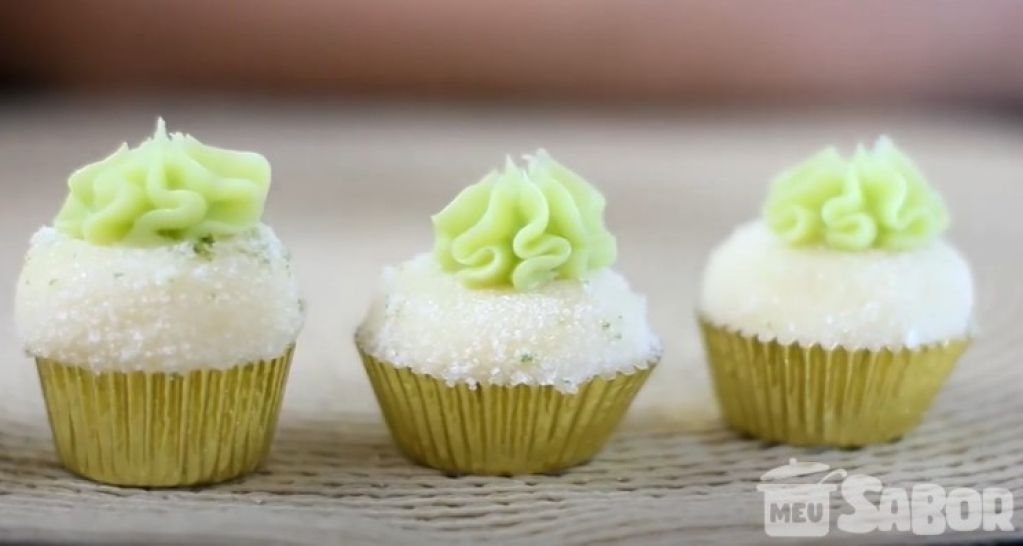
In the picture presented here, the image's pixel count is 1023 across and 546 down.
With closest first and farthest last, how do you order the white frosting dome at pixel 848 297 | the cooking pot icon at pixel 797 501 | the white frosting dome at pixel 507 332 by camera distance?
the cooking pot icon at pixel 797 501
the white frosting dome at pixel 507 332
the white frosting dome at pixel 848 297

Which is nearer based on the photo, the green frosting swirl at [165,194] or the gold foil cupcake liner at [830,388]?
the green frosting swirl at [165,194]

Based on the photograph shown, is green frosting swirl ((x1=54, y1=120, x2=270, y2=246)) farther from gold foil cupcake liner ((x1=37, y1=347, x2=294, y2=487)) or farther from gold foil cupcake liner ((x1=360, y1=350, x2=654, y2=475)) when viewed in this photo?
gold foil cupcake liner ((x1=360, y1=350, x2=654, y2=475))

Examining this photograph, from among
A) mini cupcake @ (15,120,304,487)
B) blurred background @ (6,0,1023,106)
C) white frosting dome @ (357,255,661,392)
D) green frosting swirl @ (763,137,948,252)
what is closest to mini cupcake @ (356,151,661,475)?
white frosting dome @ (357,255,661,392)

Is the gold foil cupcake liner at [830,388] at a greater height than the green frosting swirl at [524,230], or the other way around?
Result: the green frosting swirl at [524,230]

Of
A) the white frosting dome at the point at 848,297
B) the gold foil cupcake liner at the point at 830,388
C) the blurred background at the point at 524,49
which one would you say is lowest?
the gold foil cupcake liner at the point at 830,388

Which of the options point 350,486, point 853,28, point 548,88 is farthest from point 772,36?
point 350,486

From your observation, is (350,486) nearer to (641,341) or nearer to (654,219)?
(641,341)

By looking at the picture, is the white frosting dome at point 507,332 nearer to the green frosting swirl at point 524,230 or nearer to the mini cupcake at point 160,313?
the green frosting swirl at point 524,230

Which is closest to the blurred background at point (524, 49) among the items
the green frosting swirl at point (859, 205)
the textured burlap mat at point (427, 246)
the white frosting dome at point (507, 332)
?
the textured burlap mat at point (427, 246)
